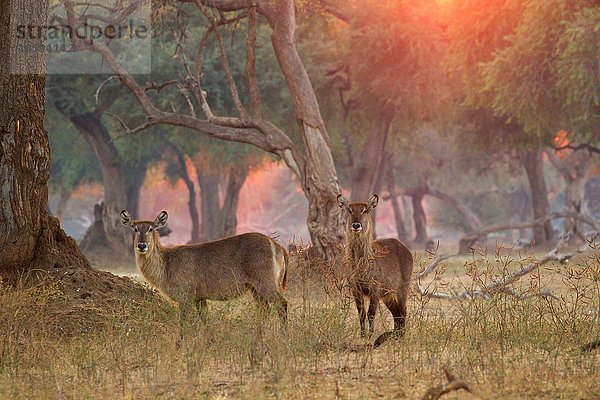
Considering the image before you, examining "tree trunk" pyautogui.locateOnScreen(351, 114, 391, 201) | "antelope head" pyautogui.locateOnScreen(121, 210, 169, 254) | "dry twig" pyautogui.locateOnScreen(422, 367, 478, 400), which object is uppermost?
"tree trunk" pyautogui.locateOnScreen(351, 114, 391, 201)

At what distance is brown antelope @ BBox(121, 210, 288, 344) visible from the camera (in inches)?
448

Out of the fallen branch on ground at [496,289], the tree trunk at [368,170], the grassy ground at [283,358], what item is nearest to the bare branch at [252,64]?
the fallen branch on ground at [496,289]

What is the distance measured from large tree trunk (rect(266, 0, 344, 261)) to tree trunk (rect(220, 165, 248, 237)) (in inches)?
772

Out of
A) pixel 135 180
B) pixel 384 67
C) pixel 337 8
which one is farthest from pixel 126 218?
pixel 135 180

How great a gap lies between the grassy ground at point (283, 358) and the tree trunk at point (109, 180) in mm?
21555

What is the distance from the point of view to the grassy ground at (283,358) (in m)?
8.20

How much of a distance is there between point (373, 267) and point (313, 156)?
7109 mm

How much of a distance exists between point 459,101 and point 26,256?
21.8m

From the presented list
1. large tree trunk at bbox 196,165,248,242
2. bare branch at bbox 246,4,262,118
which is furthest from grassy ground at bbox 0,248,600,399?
large tree trunk at bbox 196,165,248,242

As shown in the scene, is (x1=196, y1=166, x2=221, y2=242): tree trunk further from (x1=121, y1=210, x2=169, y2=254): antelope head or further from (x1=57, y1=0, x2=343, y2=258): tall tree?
(x1=121, y1=210, x2=169, y2=254): antelope head

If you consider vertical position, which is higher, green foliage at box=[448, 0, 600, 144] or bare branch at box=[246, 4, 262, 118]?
green foliage at box=[448, 0, 600, 144]

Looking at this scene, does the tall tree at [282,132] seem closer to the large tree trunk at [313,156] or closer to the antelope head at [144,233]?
the large tree trunk at [313,156]

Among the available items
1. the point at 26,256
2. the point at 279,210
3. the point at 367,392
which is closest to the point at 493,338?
the point at 367,392

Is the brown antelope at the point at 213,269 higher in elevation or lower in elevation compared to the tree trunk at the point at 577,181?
lower
